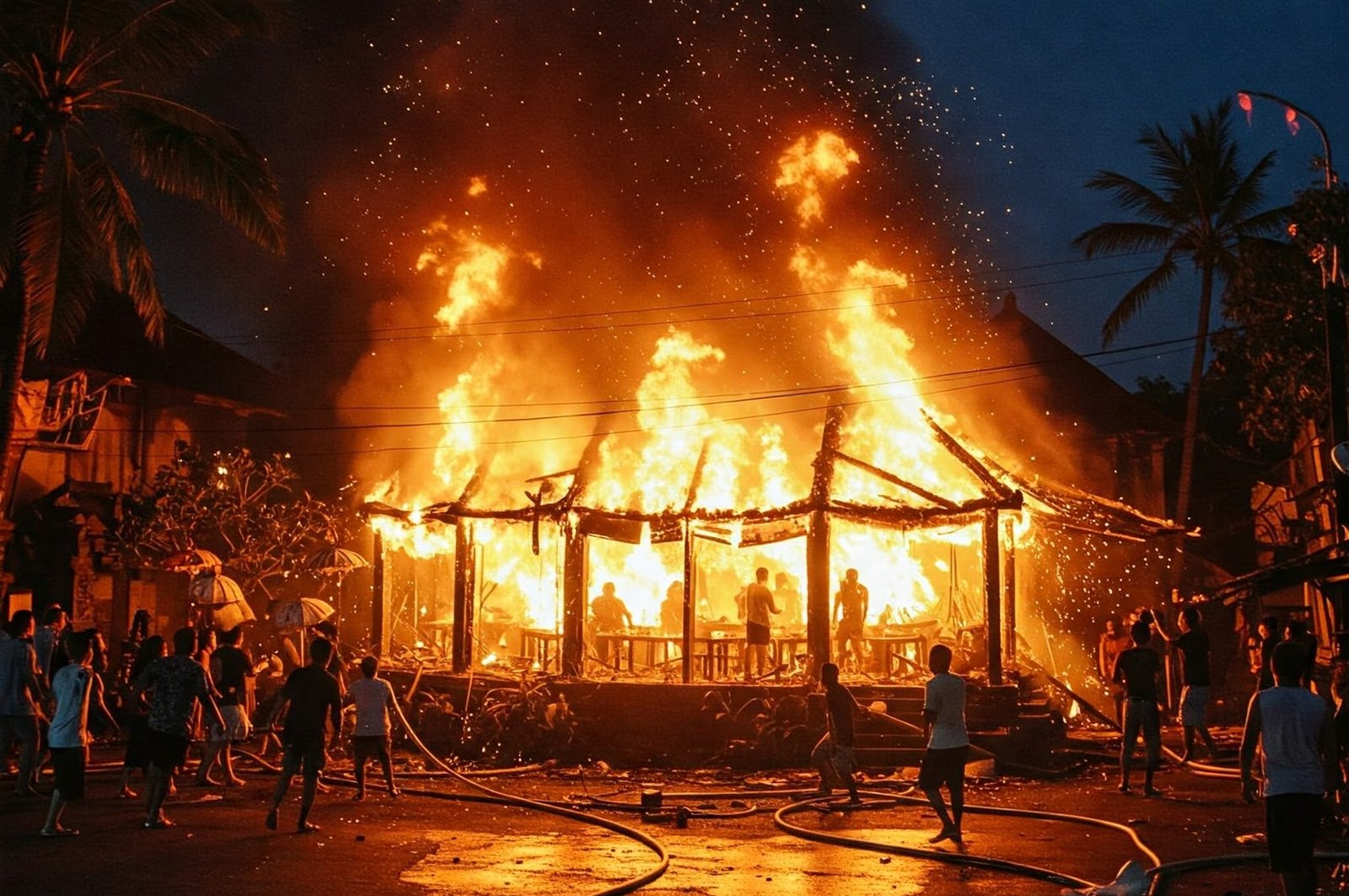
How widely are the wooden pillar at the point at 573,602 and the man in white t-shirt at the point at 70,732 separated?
844 cm

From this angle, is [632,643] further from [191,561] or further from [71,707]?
[71,707]

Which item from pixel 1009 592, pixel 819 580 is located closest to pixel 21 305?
pixel 819 580

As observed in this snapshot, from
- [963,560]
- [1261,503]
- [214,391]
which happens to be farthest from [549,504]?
[1261,503]

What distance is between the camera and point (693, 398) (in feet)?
76.3

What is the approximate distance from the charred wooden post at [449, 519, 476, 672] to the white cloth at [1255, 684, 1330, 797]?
14552 millimetres

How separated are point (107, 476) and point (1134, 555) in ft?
77.3

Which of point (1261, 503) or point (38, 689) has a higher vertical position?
point (1261, 503)

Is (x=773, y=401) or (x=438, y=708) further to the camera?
(x=773, y=401)

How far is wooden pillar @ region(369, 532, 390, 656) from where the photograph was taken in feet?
73.6

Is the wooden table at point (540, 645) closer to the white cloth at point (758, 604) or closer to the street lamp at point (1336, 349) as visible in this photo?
the white cloth at point (758, 604)

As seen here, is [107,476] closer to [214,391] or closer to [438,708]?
[214,391]

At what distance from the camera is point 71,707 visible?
10766 millimetres

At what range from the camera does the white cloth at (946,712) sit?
10312 mm

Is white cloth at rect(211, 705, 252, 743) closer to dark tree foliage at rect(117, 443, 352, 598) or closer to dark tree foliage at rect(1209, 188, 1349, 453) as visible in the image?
dark tree foliage at rect(117, 443, 352, 598)
